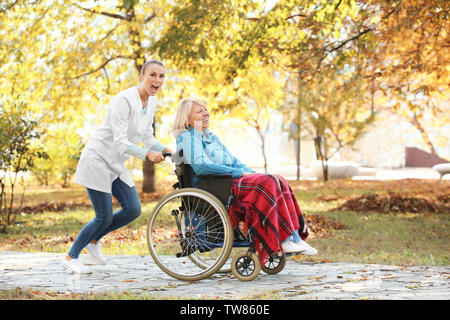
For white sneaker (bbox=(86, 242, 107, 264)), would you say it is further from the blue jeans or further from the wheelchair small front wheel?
the wheelchair small front wheel

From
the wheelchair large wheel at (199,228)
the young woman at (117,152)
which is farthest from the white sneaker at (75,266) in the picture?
the wheelchair large wheel at (199,228)

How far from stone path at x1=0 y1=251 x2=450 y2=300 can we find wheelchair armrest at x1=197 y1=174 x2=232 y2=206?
23.4 inches

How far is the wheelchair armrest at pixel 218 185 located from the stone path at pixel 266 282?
59 centimetres

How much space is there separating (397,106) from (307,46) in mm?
1703

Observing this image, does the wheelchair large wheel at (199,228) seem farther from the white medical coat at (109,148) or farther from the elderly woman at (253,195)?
the white medical coat at (109,148)

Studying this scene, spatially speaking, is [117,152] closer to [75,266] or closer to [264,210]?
[75,266]

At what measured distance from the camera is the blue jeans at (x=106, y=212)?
13.6 ft

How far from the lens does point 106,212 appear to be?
4160 mm

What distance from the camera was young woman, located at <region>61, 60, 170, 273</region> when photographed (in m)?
3.99

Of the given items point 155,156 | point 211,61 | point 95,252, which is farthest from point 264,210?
point 211,61

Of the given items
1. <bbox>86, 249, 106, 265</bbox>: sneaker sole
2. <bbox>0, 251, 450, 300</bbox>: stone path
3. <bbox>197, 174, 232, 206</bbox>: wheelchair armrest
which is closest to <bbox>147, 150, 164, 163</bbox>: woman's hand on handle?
<bbox>197, 174, 232, 206</bbox>: wheelchair armrest

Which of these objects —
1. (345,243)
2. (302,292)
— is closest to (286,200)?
(302,292)

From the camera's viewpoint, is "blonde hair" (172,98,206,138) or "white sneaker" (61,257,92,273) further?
"white sneaker" (61,257,92,273)
